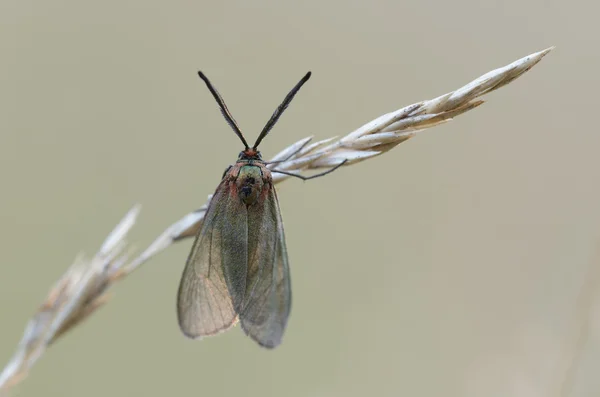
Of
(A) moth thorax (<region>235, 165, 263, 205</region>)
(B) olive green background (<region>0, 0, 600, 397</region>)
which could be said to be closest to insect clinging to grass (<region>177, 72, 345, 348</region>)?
(A) moth thorax (<region>235, 165, 263, 205</region>)

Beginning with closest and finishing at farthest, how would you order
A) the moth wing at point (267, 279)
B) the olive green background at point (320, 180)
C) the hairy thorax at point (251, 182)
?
the moth wing at point (267, 279) → the hairy thorax at point (251, 182) → the olive green background at point (320, 180)

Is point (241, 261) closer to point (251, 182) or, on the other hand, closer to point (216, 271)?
point (216, 271)

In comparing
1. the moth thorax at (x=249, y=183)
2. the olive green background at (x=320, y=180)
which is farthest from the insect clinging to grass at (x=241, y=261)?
the olive green background at (x=320, y=180)

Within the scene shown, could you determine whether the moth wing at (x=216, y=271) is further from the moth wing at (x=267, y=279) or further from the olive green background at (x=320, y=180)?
the olive green background at (x=320, y=180)

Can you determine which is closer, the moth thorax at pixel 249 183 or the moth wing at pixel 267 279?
the moth wing at pixel 267 279

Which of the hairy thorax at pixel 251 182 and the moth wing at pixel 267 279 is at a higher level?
the hairy thorax at pixel 251 182

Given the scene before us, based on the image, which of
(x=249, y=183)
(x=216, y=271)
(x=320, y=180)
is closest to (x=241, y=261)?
(x=216, y=271)

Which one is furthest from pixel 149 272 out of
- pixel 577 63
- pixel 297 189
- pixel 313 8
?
pixel 577 63
